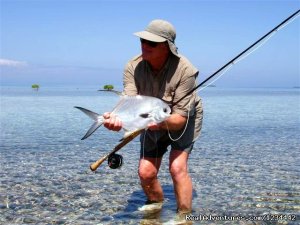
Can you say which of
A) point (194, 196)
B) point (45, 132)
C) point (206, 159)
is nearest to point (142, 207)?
point (194, 196)

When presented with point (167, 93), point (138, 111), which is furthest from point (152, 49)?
point (138, 111)

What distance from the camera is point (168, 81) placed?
20.6 feet

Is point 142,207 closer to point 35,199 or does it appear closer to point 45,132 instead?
point 35,199

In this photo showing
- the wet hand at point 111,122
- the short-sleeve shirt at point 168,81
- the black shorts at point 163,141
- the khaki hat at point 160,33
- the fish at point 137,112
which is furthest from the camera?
the black shorts at point 163,141

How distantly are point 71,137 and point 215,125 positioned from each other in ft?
25.9

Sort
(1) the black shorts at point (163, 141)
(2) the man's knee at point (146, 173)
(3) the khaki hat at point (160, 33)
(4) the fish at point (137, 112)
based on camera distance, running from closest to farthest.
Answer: (4) the fish at point (137, 112)
(3) the khaki hat at point (160, 33)
(1) the black shorts at point (163, 141)
(2) the man's knee at point (146, 173)

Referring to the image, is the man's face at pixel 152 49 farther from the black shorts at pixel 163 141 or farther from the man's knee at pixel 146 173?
the man's knee at pixel 146 173

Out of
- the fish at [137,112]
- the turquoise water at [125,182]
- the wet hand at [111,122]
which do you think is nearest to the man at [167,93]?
the fish at [137,112]

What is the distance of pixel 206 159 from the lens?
11.8m

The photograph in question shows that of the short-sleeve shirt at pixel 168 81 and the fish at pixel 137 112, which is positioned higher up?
the short-sleeve shirt at pixel 168 81

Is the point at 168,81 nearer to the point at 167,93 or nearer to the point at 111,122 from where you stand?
the point at 167,93

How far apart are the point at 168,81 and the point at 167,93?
173 millimetres

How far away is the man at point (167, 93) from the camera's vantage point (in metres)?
6.05

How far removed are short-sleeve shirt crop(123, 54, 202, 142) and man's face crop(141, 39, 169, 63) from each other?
24 cm
